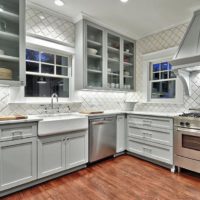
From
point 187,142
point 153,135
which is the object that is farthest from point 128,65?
point 187,142

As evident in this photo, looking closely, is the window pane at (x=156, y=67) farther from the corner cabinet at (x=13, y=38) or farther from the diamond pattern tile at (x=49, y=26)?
the corner cabinet at (x=13, y=38)

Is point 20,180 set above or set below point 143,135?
below

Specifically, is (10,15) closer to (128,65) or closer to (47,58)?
(47,58)

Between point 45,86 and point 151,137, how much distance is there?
2.19 m

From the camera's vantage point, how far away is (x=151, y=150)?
9.68 feet

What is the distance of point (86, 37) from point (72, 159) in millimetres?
2237

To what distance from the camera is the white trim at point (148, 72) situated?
3230 millimetres

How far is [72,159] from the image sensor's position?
254 centimetres

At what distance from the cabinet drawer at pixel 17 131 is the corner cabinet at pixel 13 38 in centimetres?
61

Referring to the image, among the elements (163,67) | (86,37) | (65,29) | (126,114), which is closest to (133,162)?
(126,114)

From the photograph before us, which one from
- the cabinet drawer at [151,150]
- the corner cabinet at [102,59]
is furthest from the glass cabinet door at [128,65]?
the cabinet drawer at [151,150]

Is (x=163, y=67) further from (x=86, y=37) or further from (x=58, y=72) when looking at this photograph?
(x=58, y=72)

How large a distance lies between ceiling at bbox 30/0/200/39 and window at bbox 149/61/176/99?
832mm

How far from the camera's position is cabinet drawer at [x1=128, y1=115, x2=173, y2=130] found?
272 centimetres
